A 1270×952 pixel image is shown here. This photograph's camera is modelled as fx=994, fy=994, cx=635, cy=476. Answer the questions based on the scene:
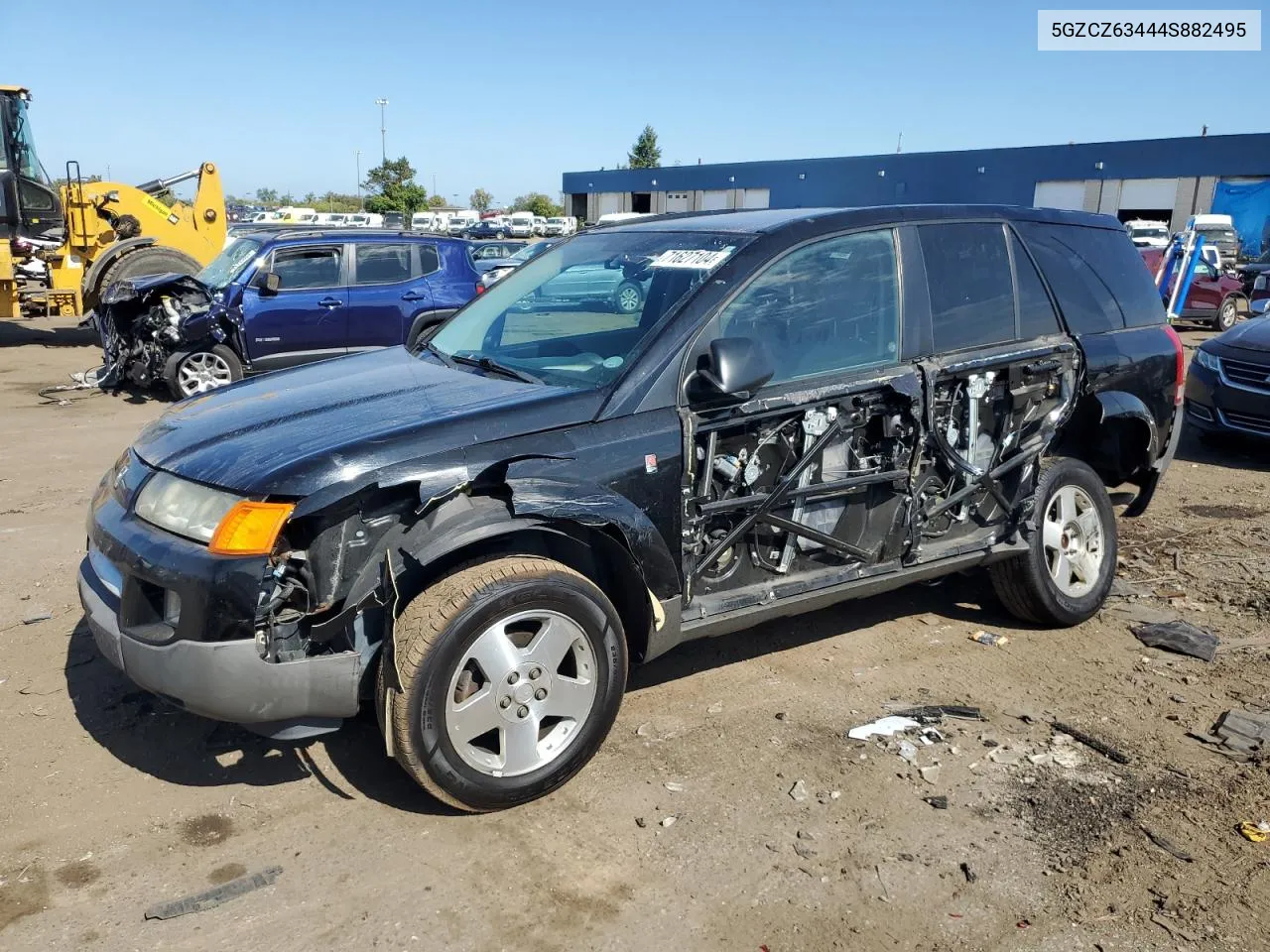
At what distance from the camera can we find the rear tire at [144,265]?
14.0 meters

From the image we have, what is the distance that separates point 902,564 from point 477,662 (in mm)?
1923

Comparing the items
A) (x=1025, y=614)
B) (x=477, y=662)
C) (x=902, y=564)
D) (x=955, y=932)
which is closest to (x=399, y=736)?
(x=477, y=662)

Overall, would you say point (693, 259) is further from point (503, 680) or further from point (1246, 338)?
point (1246, 338)

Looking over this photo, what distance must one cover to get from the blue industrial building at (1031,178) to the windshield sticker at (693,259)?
26775 mm

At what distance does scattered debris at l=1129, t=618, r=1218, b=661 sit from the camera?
465cm

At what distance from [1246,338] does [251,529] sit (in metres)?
8.62

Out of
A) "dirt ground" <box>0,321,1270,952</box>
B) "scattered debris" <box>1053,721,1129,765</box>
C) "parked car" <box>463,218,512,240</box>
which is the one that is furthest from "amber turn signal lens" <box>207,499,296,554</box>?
"parked car" <box>463,218,512,240</box>

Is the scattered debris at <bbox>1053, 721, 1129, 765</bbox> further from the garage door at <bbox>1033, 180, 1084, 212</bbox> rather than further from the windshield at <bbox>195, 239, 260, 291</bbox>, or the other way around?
the garage door at <bbox>1033, 180, 1084, 212</bbox>

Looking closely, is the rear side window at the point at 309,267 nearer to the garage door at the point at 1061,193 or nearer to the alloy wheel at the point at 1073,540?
the alloy wheel at the point at 1073,540

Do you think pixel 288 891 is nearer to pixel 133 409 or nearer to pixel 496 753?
pixel 496 753

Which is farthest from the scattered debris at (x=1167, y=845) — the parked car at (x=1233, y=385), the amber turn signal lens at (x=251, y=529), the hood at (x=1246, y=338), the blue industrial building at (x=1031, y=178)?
the blue industrial building at (x=1031, y=178)

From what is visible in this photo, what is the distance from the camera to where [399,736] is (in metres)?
3.01

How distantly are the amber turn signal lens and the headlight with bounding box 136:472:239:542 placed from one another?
1.9 inches

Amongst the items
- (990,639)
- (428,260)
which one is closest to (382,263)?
(428,260)
